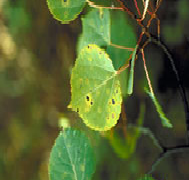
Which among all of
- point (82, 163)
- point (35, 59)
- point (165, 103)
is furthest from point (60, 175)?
point (35, 59)

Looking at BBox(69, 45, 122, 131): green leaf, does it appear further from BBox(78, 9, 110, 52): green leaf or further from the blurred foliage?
the blurred foliage

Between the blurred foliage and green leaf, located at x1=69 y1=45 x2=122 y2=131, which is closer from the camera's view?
green leaf, located at x1=69 y1=45 x2=122 y2=131

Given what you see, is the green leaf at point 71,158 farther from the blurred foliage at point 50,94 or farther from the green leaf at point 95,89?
the blurred foliage at point 50,94

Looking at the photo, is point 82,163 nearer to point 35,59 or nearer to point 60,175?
point 60,175

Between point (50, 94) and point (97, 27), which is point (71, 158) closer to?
point (97, 27)

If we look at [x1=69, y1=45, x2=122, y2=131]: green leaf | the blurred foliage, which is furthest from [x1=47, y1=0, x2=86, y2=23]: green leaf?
the blurred foliage

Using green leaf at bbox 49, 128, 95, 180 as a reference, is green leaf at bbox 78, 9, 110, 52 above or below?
above
